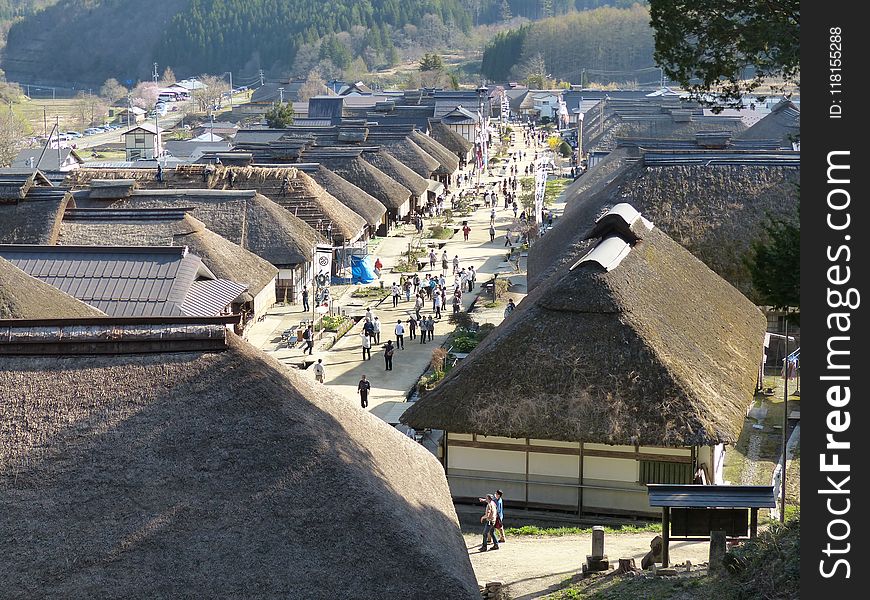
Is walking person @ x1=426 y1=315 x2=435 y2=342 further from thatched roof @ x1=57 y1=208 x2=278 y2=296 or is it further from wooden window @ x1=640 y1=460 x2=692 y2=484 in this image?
wooden window @ x1=640 y1=460 x2=692 y2=484

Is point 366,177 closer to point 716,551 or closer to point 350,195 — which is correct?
point 350,195

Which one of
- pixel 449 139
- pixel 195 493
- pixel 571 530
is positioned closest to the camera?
pixel 195 493

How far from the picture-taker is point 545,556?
17.9 metres

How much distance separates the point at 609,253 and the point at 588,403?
4.04m

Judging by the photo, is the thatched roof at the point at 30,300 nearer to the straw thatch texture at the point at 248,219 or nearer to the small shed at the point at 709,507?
the small shed at the point at 709,507

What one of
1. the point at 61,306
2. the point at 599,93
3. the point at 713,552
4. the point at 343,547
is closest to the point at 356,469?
the point at 343,547

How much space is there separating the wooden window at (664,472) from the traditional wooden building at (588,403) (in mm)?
17

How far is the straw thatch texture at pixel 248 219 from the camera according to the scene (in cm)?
3859

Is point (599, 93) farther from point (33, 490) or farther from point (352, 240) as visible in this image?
point (33, 490)

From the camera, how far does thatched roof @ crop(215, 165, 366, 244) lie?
43.9 metres

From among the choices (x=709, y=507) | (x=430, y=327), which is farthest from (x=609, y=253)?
(x=430, y=327)

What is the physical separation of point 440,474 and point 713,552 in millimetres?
4393

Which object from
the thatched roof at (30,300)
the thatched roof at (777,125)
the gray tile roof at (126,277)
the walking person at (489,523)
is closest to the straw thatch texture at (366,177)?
the thatched roof at (777,125)

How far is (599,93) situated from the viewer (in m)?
116
